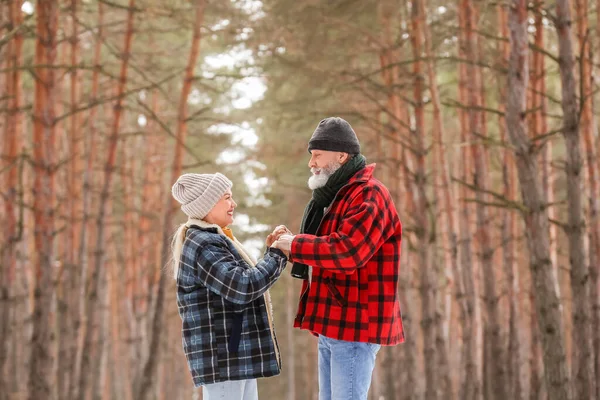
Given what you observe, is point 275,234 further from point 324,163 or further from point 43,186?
point 43,186

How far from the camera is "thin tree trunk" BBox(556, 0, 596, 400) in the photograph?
22.1 ft

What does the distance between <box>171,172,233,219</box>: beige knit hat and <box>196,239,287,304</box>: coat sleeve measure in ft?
0.76

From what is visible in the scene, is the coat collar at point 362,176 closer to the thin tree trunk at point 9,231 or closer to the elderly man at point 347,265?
the elderly man at point 347,265

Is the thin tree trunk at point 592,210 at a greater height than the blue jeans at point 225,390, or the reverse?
the thin tree trunk at point 592,210

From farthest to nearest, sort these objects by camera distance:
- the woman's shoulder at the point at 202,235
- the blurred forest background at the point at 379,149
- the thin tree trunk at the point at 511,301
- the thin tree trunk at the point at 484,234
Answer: the thin tree trunk at the point at 511,301
the thin tree trunk at the point at 484,234
the blurred forest background at the point at 379,149
the woman's shoulder at the point at 202,235

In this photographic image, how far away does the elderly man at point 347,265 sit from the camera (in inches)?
140

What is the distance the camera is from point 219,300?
3.72 metres

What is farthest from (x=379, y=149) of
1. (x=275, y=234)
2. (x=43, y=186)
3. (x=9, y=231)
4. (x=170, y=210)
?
(x=275, y=234)

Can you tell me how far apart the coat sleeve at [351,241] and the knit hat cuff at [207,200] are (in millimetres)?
510

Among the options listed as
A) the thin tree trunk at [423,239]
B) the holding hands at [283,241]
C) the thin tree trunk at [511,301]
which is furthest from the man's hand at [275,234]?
the thin tree trunk at [511,301]

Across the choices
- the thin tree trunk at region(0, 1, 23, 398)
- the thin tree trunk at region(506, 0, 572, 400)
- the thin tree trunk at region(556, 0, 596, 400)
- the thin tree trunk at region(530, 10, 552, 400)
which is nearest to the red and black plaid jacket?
the thin tree trunk at region(506, 0, 572, 400)

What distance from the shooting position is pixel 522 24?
6676 millimetres

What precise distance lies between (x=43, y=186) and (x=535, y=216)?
555cm

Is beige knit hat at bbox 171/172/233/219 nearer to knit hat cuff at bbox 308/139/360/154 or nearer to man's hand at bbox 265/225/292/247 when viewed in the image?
man's hand at bbox 265/225/292/247
